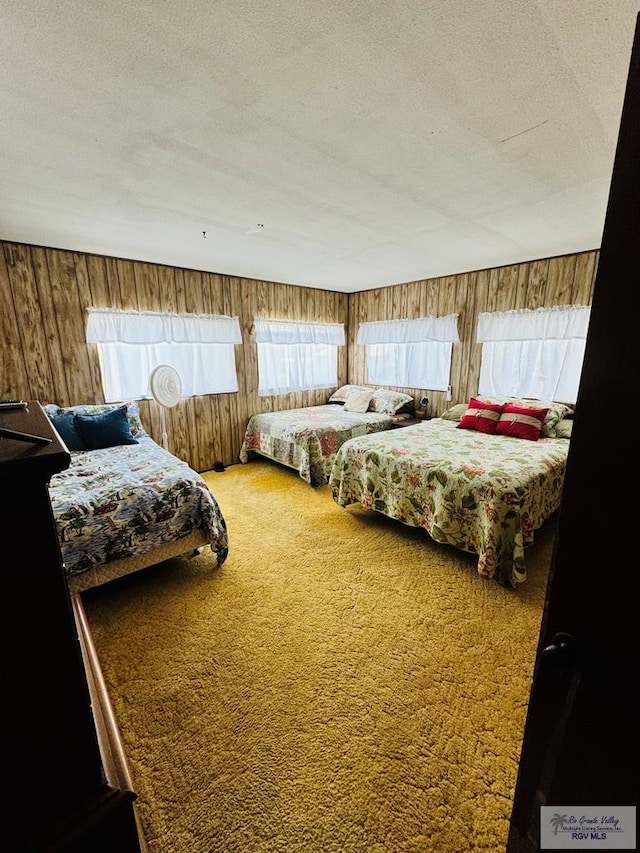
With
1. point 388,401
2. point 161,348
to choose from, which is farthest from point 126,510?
point 388,401

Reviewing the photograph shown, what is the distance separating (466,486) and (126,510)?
6.70 feet

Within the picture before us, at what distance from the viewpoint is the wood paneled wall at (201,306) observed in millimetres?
2996

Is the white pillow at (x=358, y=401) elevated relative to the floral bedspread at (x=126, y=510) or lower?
elevated

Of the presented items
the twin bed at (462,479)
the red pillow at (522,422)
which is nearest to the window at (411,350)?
the twin bed at (462,479)

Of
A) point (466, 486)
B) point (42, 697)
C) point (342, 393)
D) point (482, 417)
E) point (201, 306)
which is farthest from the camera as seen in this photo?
point (342, 393)

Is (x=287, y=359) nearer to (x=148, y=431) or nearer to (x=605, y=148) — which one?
(x=148, y=431)

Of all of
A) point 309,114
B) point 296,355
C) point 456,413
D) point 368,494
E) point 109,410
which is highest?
point 309,114

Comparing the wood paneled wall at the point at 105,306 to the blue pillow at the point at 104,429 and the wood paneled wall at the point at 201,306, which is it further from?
the blue pillow at the point at 104,429

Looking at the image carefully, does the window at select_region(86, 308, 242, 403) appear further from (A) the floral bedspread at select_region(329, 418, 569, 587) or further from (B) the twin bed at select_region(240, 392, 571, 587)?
(A) the floral bedspread at select_region(329, 418, 569, 587)

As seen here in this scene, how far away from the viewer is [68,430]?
2852 mm

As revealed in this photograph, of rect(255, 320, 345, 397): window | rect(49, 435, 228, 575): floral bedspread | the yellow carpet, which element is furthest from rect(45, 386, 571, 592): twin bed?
rect(255, 320, 345, 397): window

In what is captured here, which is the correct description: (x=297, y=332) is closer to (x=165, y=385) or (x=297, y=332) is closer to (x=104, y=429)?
(x=165, y=385)

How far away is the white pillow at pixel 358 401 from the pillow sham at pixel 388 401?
0.27ft

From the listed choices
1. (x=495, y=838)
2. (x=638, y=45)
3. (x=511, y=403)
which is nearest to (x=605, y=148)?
(x=638, y=45)
